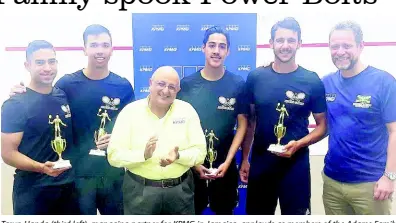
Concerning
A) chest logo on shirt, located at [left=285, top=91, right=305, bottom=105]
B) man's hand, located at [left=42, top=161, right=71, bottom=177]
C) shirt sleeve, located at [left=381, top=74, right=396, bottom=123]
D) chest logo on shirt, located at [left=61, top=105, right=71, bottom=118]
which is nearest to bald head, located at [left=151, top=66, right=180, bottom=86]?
chest logo on shirt, located at [left=61, top=105, right=71, bottom=118]

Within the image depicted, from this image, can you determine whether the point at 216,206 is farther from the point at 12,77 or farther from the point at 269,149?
the point at 12,77

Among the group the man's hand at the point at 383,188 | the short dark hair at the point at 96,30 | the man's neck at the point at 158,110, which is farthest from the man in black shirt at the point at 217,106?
the man's hand at the point at 383,188

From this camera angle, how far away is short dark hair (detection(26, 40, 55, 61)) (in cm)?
202

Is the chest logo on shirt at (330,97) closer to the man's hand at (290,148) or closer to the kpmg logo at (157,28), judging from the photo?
the man's hand at (290,148)

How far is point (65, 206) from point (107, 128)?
1.54 ft

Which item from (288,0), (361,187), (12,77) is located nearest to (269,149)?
(361,187)

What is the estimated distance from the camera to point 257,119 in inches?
80.7

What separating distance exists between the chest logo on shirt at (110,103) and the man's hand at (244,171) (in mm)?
701

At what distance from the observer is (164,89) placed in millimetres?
1975

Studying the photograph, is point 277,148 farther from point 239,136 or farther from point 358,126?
point 358,126

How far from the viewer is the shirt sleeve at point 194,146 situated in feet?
6.48

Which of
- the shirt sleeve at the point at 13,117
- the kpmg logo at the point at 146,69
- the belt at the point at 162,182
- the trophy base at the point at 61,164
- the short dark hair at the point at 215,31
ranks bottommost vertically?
the belt at the point at 162,182

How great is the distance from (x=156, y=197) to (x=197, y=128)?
39cm

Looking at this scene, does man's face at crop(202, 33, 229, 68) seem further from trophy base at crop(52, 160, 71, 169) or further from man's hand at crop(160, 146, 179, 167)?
trophy base at crop(52, 160, 71, 169)
